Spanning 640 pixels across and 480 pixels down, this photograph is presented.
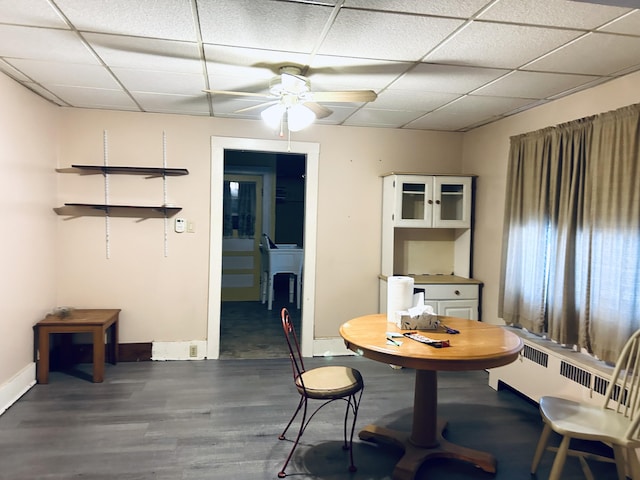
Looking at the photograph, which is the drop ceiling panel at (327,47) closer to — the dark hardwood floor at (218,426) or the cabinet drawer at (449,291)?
the cabinet drawer at (449,291)

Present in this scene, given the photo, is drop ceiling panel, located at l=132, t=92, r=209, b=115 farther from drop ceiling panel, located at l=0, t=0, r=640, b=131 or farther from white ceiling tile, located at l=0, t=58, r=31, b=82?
white ceiling tile, located at l=0, t=58, r=31, b=82

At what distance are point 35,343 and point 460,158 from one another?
434cm

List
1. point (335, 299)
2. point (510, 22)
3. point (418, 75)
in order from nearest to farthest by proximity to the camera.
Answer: point (510, 22) → point (418, 75) → point (335, 299)

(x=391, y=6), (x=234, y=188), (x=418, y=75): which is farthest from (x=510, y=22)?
(x=234, y=188)

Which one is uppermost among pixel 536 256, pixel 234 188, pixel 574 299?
pixel 234 188

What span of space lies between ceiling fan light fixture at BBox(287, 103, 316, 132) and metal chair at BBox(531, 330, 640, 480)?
2148 mm

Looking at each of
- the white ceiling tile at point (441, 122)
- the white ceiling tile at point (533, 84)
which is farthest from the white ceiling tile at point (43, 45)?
the white ceiling tile at point (441, 122)

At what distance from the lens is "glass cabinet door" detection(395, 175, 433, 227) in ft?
14.2

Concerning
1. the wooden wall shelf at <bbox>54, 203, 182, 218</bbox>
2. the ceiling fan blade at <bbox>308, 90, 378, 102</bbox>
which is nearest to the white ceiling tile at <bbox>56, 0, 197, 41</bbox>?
the ceiling fan blade at <bbox>308, 90, 378, 102</bbox>

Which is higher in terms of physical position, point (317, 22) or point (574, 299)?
point (317, 22)

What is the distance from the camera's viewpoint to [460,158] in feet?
15.6

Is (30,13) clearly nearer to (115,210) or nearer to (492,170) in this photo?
(115,210)

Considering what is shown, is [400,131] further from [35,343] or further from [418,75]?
[35,343]

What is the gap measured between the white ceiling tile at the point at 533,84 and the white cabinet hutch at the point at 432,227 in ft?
3.98
